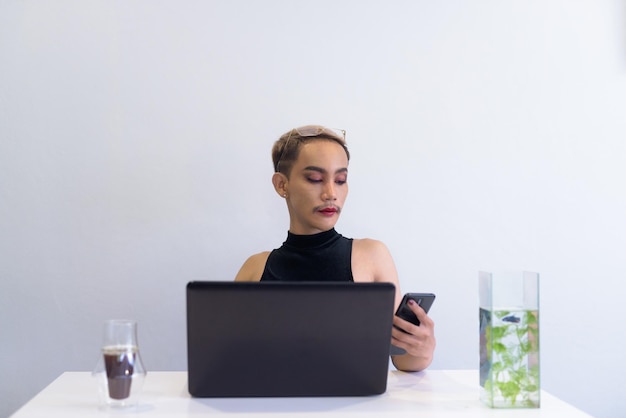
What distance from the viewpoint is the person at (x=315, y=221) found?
7.00ft

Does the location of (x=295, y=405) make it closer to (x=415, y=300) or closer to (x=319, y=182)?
(x=415, y=300)

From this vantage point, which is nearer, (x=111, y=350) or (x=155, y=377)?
(x=111, y=350)

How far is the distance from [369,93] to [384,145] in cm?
21

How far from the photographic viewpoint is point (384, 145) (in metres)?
2.74

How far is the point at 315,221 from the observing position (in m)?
2.16

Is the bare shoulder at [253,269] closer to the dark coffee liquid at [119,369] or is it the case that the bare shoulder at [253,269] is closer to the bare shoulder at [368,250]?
the bare shoulder at [368,250]

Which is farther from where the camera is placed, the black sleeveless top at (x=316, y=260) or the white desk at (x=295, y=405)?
the black sleeveless top at (x=316, y=260)

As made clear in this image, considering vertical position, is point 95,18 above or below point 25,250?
above

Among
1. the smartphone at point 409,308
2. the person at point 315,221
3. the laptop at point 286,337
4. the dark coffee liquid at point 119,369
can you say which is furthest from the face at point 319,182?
the dark coffee liquid at point 119,369

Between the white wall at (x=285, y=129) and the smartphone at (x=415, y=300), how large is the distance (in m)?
1.05

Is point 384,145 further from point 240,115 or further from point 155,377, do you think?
point 155,377

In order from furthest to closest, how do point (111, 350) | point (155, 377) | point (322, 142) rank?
point (322, 142) < point (155, 377) < point (111, 350)

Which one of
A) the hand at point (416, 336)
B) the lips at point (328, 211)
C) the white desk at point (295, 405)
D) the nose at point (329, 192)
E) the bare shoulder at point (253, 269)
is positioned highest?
the nose at point (329, 192)

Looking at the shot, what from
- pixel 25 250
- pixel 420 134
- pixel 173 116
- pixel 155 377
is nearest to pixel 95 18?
pixel 173 116
